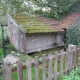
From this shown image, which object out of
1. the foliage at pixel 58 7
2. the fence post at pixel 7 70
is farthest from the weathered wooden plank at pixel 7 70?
the foliage at pixel 58 7

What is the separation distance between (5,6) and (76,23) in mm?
6238

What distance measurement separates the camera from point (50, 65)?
3.89 m

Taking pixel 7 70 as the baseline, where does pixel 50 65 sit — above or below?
below

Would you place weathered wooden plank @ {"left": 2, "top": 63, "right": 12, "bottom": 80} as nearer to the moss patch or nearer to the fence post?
the fence post

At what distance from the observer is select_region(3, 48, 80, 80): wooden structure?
3058mm

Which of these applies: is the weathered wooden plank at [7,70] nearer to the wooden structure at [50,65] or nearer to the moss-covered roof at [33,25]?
the wooden structure at [50,65]

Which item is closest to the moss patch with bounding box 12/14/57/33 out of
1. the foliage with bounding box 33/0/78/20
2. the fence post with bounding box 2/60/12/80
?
the foliage with bounding box 33/0/78/20

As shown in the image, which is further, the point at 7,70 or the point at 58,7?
the point at 58,7

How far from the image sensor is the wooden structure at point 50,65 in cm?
306

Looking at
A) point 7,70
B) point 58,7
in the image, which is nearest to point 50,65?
point 7,70

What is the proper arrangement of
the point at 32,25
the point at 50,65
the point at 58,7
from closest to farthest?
1. the point at 50,65
2. the point at 32,25
3. the point at 58,7

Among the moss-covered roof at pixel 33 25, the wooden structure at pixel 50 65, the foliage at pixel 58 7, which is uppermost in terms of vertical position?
the foliage at pixel 58 7

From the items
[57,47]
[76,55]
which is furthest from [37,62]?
[57,47]

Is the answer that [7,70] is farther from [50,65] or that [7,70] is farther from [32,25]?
[32,25]
